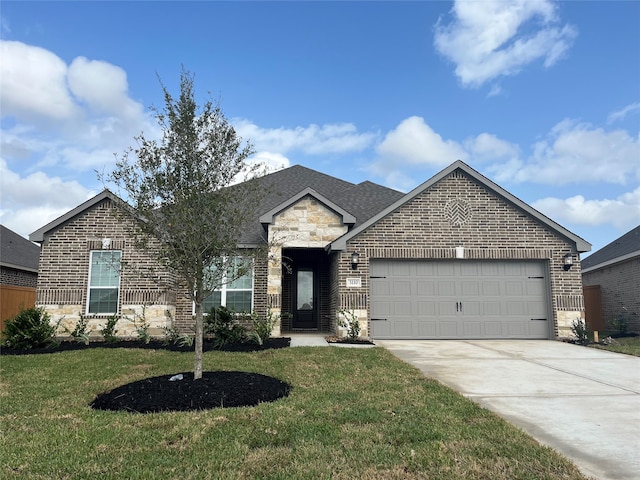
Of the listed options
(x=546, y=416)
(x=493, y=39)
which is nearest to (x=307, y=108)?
(x=493, y=39)

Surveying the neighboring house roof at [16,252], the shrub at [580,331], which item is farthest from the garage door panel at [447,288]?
the neighboring house roof at [16,252]

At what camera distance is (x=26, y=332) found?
9.92 metres

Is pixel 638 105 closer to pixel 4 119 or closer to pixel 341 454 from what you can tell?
pixel 341 454

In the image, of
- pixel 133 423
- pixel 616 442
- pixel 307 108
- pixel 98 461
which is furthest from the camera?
pixel 307 108

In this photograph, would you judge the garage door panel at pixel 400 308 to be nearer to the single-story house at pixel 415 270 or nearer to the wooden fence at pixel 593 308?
the single-story house at pixel 415 270

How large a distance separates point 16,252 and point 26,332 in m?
11.1

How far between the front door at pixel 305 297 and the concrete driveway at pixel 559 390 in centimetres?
459

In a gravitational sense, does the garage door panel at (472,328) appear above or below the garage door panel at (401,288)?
below

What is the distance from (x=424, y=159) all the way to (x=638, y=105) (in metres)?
22.3

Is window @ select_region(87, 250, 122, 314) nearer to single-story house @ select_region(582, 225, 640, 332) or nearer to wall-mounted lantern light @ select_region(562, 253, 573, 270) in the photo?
wall-mounted lantern light @ select_region(562, 253, 573, 270)

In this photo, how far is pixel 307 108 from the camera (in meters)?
17.2

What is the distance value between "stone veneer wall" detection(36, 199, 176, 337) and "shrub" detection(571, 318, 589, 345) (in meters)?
11.7

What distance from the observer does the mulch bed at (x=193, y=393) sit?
202 inches

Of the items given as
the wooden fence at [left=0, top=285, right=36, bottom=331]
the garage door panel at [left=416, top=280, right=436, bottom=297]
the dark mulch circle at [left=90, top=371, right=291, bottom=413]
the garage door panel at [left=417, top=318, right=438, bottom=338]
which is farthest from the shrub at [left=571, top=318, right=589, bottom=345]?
the wooden fence at [left=0, top=285, right=36, bottom=331]
